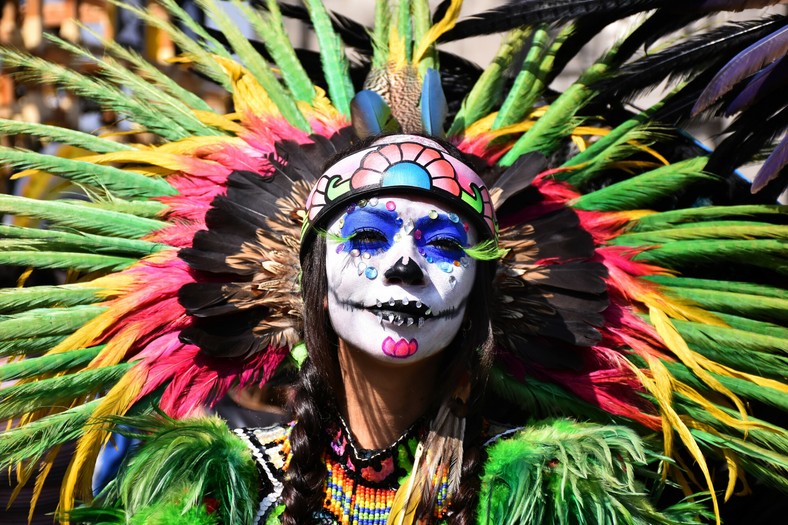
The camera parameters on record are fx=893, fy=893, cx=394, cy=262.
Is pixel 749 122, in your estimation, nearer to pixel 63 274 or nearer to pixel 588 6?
pixel 588 6

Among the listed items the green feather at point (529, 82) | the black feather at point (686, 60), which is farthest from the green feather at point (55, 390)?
the black feather at point (686, 60)

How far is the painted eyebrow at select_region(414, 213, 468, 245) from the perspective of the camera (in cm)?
220

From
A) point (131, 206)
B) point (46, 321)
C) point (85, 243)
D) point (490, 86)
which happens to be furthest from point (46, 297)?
Result: point (490, 86)

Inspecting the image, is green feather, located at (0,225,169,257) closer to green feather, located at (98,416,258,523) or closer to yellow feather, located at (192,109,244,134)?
yellow feather, located at (192,109,244,134)

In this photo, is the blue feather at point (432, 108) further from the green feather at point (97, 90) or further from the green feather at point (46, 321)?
the green feather at point (46, 321)

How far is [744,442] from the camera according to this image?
2375 millimetres

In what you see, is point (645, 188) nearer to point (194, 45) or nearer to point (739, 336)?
point (739, 336)

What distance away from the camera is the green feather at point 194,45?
3.02 meters

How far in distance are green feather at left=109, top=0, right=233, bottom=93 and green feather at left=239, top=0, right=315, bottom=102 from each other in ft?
0.48

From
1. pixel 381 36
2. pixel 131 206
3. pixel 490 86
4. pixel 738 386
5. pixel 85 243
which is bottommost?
pixel 738 386

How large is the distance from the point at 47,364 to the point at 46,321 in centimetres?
13

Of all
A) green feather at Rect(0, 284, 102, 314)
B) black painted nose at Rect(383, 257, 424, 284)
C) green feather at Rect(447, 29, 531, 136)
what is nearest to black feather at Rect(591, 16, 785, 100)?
green feather at Rect(447, 29, 531, 136)

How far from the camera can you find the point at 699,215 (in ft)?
8.92

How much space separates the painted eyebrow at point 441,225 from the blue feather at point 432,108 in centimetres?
47
